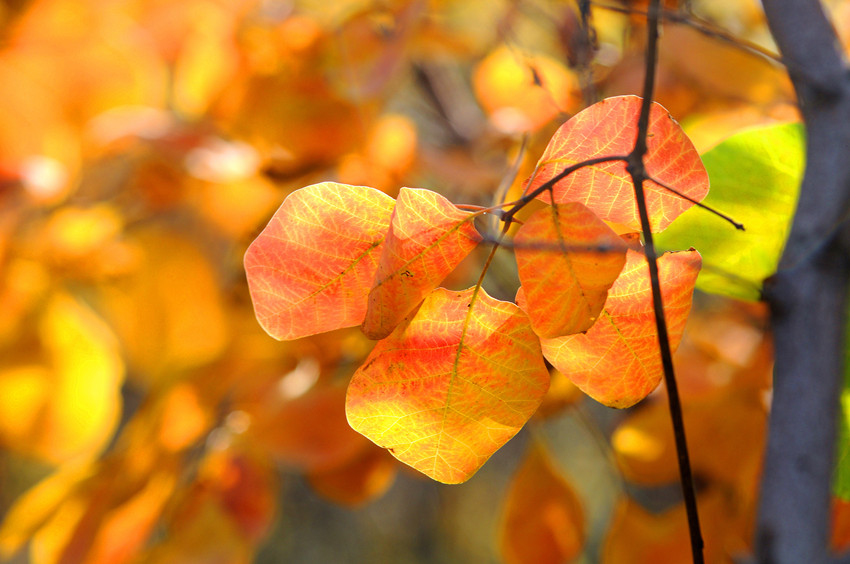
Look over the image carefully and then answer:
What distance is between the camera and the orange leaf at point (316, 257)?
0.19 m

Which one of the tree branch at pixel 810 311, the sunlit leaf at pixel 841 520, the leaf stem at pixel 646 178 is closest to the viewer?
the leaf stem at pixel 646 178

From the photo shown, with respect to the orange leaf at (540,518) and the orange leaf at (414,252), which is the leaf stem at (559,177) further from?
the orange leaf at (540,518)

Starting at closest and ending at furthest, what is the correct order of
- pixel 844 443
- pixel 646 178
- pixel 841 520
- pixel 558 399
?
pixel 646 178 → pixel 844 443 → pixel 841 520 → pixel 558 399

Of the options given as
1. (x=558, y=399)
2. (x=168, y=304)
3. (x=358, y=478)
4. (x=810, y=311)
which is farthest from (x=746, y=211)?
(x=168, y=304)

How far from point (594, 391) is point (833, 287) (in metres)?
0.15

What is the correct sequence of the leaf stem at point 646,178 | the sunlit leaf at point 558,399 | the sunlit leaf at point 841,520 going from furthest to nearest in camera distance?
the sunlit leaf at point 558,399 → the sunlit leaf at point 841,520 → the leaf stem at point 646,178

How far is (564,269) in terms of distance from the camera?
181 mm

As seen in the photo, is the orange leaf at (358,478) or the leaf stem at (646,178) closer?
the leaf stem at (646,178)

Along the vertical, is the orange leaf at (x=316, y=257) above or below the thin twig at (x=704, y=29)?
below

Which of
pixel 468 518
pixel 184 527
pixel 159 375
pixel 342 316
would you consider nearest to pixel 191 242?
pixel 159 375

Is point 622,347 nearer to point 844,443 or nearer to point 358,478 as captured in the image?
point 844,443

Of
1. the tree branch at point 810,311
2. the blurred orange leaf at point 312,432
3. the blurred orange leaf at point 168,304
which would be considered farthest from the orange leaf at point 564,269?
the blurred orange leaf at point 168,304

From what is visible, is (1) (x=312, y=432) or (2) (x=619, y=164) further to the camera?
(1) (x=312, y=432)

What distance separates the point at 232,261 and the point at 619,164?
1.46ft
